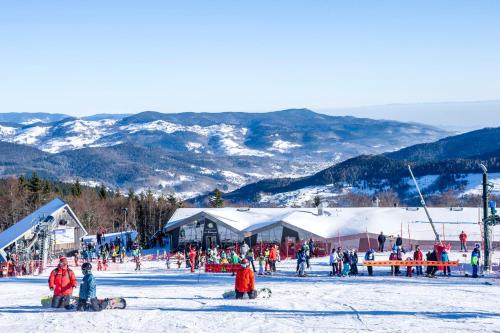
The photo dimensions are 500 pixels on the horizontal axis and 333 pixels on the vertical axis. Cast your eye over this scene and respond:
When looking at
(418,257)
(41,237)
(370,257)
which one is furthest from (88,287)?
(41,237)

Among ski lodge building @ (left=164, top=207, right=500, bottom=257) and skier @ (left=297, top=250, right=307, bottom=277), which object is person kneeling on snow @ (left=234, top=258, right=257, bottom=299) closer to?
skier @ (left=297, top=250, right=307, bottom=277)

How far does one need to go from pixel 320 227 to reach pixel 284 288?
2255 cm

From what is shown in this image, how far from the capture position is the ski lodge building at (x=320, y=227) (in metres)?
40.5

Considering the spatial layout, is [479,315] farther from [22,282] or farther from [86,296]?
[22,282]

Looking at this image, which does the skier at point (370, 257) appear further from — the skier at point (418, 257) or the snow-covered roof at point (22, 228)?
the snow-covered roof at point (22, 228)

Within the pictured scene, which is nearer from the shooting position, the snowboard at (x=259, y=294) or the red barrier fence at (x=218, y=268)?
the snowboard at (x=259, y=294)

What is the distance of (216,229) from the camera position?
46.2 m

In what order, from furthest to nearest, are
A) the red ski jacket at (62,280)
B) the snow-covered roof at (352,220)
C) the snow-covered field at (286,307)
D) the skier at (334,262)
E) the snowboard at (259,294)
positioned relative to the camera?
1. the snow-covered roof at (352,220)
2. the skier at (334,262)
3. the snowboard at (259,294)
4. the red ski jacket at (62,280)
5. the snow-covered field at (286,307)

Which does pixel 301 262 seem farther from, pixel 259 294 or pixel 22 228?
pixel 22 228

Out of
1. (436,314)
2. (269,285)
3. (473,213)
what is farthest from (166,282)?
(473,213)

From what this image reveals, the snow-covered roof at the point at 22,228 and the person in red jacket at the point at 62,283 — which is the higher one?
the snow-covered roof at the point at 22,228

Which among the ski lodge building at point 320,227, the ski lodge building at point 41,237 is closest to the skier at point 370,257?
the ski lodge building at point 320,227

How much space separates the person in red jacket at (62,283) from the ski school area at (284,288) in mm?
21

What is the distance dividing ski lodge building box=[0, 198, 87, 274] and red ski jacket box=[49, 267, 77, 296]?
52.0 ft
